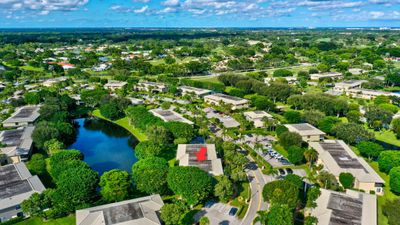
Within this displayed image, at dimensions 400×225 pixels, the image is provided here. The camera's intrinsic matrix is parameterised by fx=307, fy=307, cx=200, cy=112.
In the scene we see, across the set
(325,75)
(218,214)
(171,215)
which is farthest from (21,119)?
(325,75)

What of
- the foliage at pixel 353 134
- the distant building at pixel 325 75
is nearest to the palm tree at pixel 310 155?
the foliage at pixel 353 134

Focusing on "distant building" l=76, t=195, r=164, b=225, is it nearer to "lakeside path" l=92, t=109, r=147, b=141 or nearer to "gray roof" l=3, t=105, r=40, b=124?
"lakeside path" l=92, t=109, r=147, b=141

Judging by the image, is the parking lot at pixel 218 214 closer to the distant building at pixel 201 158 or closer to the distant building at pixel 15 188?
the distant building at pixel 201 158

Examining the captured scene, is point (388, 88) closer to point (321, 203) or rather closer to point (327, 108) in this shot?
point (327, 108)

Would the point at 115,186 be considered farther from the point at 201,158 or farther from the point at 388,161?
the point at 388,161

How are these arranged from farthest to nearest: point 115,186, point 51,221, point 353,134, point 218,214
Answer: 1. point 353,134
2. point 115,186
3. point 218,214
4. point 51,221

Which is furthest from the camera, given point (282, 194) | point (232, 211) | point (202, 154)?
point (202, 154)

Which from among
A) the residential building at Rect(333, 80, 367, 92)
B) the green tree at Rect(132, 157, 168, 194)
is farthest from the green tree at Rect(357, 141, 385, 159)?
the residential building at Rect(333, 80, 367, 92)
